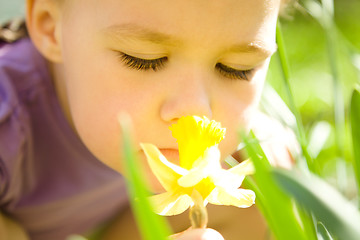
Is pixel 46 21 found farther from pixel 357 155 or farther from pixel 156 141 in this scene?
pixel 357 155

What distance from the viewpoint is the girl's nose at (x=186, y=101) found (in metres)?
0.65

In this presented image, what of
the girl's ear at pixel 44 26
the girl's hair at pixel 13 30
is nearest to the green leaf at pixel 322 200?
the girl's ear at pixel 44 26

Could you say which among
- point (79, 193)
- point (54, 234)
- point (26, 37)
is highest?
point (26, 37)

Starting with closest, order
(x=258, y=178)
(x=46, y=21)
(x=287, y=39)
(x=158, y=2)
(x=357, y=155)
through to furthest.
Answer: (x=258, y=178) → (x=357, y=155) → (x=158, y=2) → (x=46, y=21) → (x=287, y=39)

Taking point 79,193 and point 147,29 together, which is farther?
point 79,193

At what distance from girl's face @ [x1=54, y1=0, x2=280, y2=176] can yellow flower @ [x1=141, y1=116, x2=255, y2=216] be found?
157 millimetres

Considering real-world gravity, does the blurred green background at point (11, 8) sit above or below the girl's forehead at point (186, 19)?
above

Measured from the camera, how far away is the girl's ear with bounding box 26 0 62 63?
0.84 m

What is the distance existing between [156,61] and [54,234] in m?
0.66

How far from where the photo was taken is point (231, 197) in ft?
1.54

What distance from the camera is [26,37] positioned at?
3.85ft

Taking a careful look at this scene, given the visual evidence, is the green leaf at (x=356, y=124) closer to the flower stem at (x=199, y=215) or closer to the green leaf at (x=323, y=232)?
the green leaf at (x=323, y=232)

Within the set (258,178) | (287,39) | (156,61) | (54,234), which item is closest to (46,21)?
(156,61)

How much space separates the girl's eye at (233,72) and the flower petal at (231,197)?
268 millimetres
